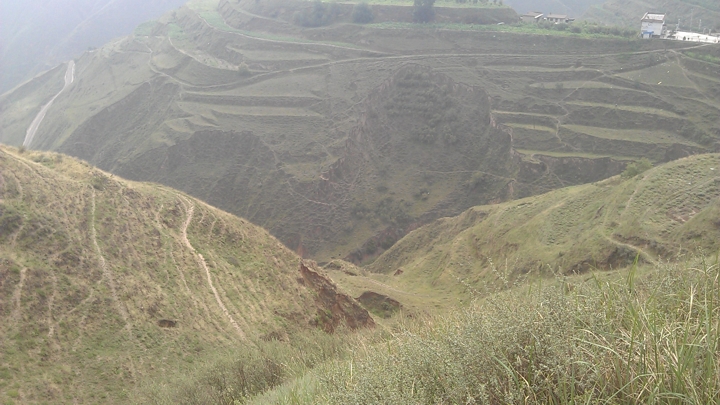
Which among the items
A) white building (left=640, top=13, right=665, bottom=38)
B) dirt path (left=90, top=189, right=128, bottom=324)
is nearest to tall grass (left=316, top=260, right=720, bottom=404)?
dirt path (left=90, top=189, right=128, bottom=324)

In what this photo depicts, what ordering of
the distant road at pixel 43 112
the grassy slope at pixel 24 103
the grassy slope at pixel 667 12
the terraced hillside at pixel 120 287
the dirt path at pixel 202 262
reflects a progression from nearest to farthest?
1. the terraced hillside at pixel 120 287
2. the dirt path at pixel 202 262
3. the distant road at pixel 43 112
4. the grassy slope at pixel 24 103
5. the grassy slope at pixel 667 12

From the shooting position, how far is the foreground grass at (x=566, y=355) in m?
4.26

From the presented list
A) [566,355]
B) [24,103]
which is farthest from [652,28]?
[24,103]

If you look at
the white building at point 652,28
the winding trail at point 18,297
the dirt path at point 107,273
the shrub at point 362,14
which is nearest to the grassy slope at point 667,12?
the white building at point 652,28

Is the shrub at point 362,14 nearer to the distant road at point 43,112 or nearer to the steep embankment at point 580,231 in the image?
the steep embankment at point 580,231

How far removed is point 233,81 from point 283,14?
20.3 metres

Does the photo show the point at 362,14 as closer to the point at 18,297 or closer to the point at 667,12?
the point at 667,12

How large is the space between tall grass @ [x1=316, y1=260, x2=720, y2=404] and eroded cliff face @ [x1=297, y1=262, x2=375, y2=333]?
1706 cm

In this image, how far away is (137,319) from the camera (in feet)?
61.4

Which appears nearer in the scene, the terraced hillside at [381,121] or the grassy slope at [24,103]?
the terraced hillside at [381,121]

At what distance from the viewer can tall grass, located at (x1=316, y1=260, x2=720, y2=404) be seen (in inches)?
168

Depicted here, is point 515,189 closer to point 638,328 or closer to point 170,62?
point 638,328

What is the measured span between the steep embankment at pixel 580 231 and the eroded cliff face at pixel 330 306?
5.89m

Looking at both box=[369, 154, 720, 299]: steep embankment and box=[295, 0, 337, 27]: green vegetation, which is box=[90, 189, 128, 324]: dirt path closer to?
box=[369, 154, 720, 299]: steep embankment
